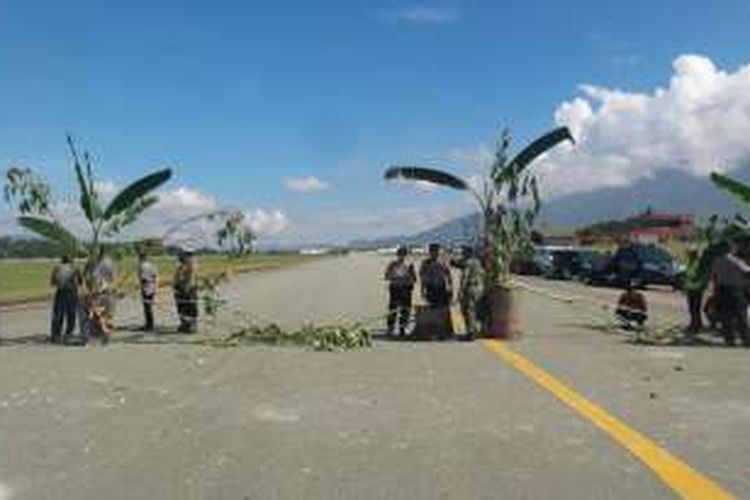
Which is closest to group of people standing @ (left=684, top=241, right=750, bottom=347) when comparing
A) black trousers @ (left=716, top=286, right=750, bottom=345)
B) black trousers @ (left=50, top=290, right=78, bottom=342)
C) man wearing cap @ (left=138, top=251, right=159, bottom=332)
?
black trousers @ (left=716, top=286, right=750, bottom=345)

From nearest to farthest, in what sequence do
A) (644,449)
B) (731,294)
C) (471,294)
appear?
(644,449), (731,294), (471,294)

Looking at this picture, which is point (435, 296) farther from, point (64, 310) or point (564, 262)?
point (564, 262)

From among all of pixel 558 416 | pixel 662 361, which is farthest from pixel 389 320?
pixel 558 416

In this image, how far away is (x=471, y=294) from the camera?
77.1 ft

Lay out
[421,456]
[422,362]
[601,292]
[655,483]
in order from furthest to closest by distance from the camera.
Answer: [601,292]
[422,362]
[421,456]
[655,483]

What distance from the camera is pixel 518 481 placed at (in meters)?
9.45

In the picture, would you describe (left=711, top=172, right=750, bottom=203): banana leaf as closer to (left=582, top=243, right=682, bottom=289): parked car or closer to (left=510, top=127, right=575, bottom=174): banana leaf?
(left=510, top=127, right=575, bottom=174): banana leaf

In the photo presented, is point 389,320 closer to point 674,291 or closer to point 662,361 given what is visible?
point 662,361

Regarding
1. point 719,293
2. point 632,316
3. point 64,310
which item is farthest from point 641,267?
point 64,310

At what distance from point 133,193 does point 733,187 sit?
411 inches

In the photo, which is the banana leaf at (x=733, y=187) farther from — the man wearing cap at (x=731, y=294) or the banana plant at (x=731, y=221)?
the man wearing cap at (x=731, y=294)

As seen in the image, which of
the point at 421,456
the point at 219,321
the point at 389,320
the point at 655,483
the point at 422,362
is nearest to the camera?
the point at 655,483

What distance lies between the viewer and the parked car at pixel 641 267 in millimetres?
51750

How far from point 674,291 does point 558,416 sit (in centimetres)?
3947
